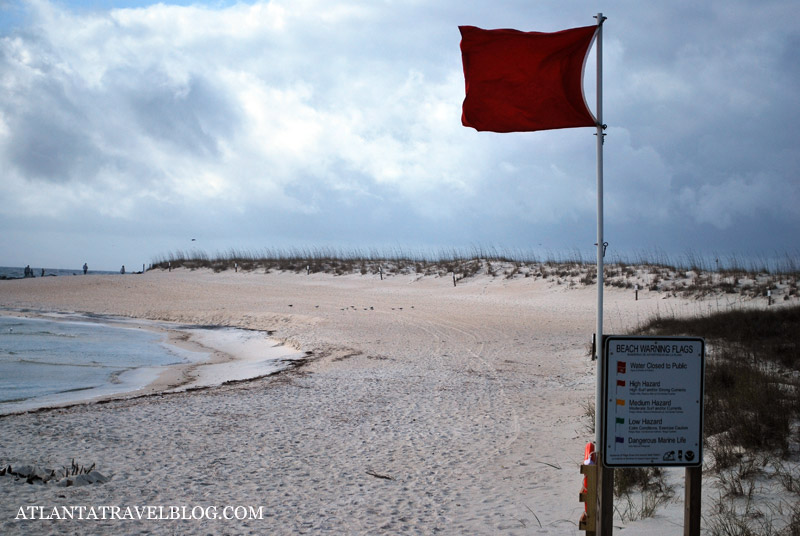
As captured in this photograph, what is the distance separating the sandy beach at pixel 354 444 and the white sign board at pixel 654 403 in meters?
1.29

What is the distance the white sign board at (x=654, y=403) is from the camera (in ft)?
11.8

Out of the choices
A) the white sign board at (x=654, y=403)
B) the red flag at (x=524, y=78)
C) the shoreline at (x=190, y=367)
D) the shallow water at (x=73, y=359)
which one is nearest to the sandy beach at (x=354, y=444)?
the shoreline at (x=190, y=367)

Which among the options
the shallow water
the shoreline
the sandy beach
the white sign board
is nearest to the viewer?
the white sign board

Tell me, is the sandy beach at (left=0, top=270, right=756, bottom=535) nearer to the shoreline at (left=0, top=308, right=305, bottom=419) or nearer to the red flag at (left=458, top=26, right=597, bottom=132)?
the shoreline at (left=0, top=308, right=305, bottom=419)

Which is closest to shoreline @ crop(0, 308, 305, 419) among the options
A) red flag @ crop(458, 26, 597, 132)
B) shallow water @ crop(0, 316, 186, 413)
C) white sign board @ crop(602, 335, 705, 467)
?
shallow water @ crop(0, 316, 186, 413)

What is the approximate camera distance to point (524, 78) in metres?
5.39

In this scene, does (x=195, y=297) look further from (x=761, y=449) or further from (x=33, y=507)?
(x=761, y=449)

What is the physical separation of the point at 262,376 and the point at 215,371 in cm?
202

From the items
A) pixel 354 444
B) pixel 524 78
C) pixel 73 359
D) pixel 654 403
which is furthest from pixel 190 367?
pixel 654 403

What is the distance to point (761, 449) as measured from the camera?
548 cm

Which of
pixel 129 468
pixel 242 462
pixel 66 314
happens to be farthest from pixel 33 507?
pixel 66 314

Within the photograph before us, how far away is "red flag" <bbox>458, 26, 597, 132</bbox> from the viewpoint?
5273 millimetres

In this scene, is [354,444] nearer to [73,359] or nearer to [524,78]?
[524,78]

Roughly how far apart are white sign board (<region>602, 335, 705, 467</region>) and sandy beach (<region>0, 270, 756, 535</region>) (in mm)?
1295
